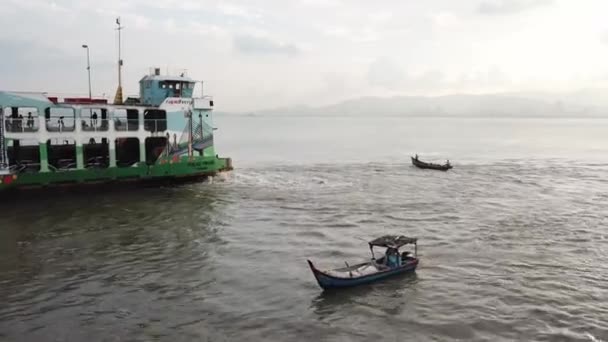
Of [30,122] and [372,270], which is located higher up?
[30,122]

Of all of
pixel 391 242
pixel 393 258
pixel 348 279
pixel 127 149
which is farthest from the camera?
pixel 127 149

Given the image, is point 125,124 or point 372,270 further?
point 125,124

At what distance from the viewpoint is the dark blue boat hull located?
21266 millimetres

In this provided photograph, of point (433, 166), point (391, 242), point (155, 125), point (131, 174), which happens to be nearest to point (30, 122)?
point (131, 174)

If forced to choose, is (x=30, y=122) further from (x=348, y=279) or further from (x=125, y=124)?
(x=348, y=279)

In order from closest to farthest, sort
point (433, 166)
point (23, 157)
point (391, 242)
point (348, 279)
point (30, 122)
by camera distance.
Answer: point (348, 279) < point (391, 242) < point (30, 122) < point (23, 157) < point (433, 166)

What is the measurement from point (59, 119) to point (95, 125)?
9.27 ft

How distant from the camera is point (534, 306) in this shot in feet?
67.9

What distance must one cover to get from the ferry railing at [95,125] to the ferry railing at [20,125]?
3587 mm

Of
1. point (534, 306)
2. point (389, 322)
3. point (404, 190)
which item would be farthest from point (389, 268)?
point (404, 190)

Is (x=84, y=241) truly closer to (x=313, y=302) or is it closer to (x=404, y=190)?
(x=313, y=302)

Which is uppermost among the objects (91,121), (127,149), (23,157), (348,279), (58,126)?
(91,121)

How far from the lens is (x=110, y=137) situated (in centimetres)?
4256

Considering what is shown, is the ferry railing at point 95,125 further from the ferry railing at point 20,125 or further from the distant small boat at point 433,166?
the distant small boat at point 433,166
